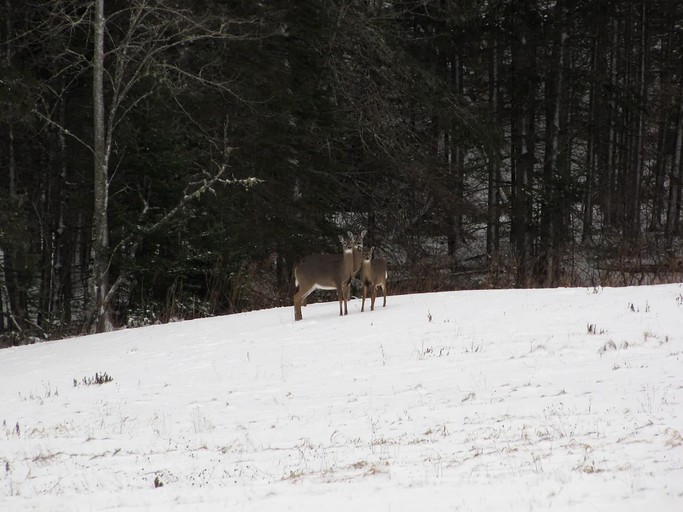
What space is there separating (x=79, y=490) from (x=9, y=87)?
12438 millimetres

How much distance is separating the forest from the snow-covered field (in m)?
5.35

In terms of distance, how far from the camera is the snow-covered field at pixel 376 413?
16.6ft

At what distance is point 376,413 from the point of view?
24.4ft

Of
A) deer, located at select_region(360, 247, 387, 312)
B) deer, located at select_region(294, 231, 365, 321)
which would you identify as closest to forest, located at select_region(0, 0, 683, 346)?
deer, located at select_region(294, 231, 365, 321)

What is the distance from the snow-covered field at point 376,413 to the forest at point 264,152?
17.6 feet

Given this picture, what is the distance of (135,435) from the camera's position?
7.33 meters

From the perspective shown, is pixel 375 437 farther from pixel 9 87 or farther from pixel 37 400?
pixel 9 87

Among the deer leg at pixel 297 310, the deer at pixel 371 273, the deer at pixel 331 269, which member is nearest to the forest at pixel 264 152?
the deer leg at pixel 297 310

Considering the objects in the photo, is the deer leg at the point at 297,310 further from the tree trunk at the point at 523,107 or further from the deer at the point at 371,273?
the tree trunk at the point at 523,107

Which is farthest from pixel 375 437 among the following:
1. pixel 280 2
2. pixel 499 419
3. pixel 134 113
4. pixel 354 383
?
pixel 280 2

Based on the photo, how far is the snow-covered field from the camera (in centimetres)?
505

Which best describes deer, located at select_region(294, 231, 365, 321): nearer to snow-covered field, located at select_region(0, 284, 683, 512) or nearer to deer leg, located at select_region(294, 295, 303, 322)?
deer leg, located at select_region(294, 295, 303, 322)

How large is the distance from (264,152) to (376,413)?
1518 cm

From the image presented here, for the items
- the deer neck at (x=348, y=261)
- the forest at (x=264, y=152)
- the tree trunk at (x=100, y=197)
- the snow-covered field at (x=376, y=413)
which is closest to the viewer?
the snow-covered field at (x=376, y=413)
